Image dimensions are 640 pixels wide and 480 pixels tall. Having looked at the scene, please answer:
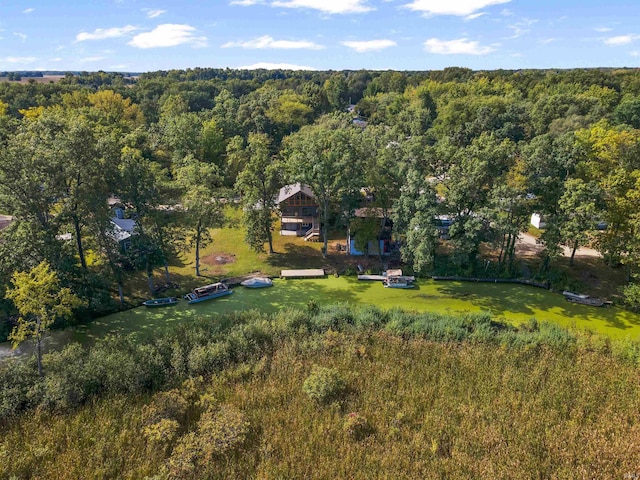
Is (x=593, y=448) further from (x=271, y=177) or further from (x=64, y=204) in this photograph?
(x=64, y=204)

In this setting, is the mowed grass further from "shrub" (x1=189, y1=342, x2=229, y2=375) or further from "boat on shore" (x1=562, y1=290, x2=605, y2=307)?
"shrub" (x1=189, y1=342, x2=229, y2=375)

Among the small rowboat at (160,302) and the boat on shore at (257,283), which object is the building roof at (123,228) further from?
the boat on shore at (257,283)

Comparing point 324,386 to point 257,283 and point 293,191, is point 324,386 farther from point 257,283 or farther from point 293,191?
point 293,191

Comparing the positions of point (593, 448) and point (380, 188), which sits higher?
point (380, 188)

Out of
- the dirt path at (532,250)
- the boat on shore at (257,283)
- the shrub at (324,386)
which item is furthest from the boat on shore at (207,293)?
the dirt path at (532,250)

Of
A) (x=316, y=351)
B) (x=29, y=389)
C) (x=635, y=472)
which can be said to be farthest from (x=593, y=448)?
(x=29, y=389)

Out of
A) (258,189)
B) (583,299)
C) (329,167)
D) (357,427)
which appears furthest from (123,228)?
(583,299)

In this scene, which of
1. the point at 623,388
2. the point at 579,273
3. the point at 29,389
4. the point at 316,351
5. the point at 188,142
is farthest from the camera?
the point at 188,142
